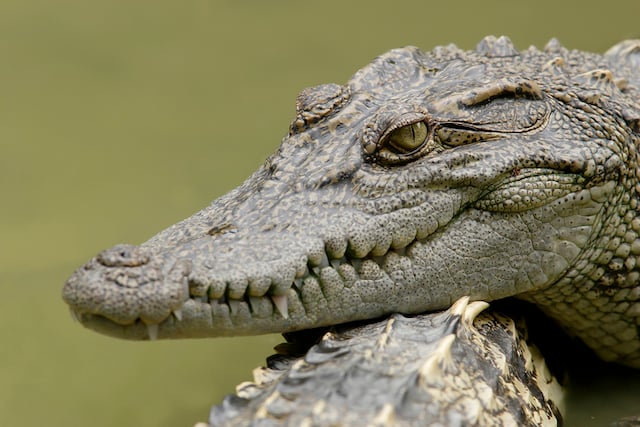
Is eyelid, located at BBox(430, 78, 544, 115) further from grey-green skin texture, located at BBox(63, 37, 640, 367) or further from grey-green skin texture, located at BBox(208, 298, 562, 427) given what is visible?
grey-green skin texture, located at BBox(208, 298, 562, 427)

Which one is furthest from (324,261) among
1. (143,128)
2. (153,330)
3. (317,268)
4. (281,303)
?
(143,128)

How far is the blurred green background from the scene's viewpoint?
357 centimetres

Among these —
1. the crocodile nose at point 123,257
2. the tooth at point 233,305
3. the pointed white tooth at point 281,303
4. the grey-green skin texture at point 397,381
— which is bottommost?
the grey-green skin texture at point 397,381

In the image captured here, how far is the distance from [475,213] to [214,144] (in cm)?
273

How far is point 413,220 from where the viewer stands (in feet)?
8.80

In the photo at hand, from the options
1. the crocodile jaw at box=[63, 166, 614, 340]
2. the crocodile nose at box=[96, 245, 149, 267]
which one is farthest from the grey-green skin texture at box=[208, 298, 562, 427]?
the crocodile nose at box=[96, 245, 149, 267]

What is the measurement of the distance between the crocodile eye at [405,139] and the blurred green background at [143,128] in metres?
1.32

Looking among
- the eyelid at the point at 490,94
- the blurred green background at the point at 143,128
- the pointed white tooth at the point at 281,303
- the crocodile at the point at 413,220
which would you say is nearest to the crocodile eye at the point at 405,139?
the crocodile at the point at 413,220

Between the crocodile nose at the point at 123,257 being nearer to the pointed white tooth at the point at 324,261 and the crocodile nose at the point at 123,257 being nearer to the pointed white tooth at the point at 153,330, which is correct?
the pointed white tooth at the point at 153,330

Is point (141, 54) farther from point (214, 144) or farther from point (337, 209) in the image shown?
point (337, 209)

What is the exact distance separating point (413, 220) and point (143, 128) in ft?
10.3

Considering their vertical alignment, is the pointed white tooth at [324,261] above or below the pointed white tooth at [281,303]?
above

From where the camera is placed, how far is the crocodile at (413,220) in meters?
2.41

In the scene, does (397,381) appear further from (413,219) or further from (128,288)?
(128,288)
